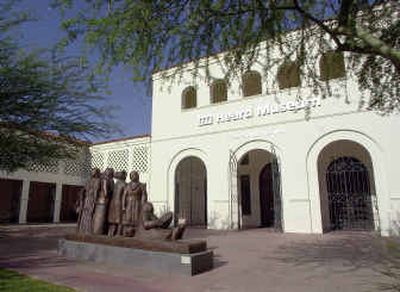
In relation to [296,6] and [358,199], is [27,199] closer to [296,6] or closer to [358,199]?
[358,199]

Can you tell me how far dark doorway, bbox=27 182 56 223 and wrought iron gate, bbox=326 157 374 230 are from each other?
16.2 metres

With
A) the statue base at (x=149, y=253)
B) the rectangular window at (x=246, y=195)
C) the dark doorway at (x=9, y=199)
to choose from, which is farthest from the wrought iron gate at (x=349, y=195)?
the dark doorway at (x=9, y=199)

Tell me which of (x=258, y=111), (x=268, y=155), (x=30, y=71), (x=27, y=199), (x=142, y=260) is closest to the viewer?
(x=142, y=260)

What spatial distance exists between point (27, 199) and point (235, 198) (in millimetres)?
12467

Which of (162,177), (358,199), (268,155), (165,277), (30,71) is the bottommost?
(165,277)

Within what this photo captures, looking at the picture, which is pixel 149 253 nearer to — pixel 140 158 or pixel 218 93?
pixel 218 93

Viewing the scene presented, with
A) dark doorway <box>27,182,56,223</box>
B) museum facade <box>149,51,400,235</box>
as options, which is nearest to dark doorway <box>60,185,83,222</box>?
dark doorway <box>27,182,56,223</box>

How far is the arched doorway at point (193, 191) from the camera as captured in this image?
17.2m

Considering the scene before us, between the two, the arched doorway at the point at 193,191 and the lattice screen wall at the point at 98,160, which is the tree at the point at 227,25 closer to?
the arched doorway at the point at 193,191

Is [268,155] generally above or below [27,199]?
above

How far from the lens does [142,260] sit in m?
6.25

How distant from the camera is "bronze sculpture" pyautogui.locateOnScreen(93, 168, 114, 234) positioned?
7598 millimetres

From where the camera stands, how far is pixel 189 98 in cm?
1666

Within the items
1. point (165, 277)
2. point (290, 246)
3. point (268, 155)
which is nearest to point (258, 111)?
point (268, 155)
